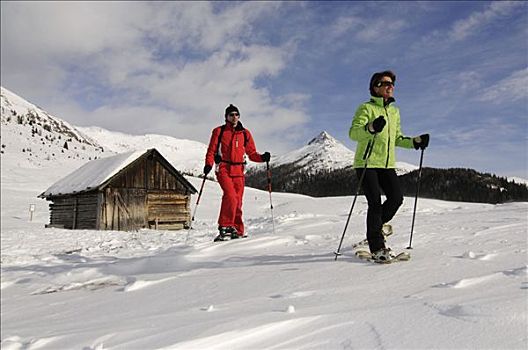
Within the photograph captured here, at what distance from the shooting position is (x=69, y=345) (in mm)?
2709

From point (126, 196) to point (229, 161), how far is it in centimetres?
→ 1479

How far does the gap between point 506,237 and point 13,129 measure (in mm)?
68671

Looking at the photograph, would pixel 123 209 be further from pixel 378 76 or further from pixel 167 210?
pixel 378 76

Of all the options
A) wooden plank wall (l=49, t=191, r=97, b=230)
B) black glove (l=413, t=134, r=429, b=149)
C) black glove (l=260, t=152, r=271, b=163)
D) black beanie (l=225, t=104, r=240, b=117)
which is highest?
black beanie (l=225, t=104, r=240, b=117)

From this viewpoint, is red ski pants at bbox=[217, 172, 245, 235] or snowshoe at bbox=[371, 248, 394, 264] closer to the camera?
snowshoe at bbox=[371, 248, 394, 264]

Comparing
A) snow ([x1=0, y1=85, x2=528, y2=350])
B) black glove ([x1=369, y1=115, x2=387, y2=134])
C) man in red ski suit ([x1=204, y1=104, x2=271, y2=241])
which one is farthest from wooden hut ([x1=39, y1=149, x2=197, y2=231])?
black glove ([x1=369, y1=115, x2=387, y2=134])

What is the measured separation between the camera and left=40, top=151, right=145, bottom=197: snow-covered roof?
20.8 metres

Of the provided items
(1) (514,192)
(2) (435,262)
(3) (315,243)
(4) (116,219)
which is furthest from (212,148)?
(1) (514,192)

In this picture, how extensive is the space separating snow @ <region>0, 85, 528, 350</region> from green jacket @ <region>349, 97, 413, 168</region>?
1124mm

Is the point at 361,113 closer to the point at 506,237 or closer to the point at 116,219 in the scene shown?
the point at 506,237

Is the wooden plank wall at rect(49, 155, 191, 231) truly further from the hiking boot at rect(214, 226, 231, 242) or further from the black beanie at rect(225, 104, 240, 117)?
the black beanie at rect(225, 104, 240, 117)

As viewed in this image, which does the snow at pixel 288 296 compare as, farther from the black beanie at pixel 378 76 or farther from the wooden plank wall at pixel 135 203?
the wooden plank wall at pixel 135 203

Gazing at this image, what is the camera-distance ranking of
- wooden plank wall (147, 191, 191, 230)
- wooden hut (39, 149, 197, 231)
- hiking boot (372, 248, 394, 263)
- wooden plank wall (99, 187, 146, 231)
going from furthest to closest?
wooden plank wall (147, 191, 191, 230) → wooden hut (39, 149, 197, 231) → wooden plank wall (99, 187, 146, 231) → hiking boot (372, 248, 394, 263)

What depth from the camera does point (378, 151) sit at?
15.9 ft
